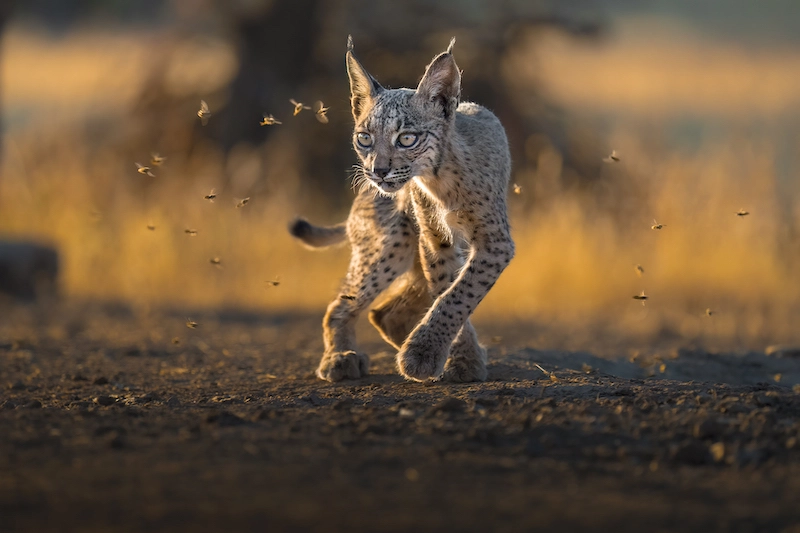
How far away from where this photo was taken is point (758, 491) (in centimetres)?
360

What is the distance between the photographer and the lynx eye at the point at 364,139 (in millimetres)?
5754

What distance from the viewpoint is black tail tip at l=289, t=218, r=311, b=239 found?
23.3 feet

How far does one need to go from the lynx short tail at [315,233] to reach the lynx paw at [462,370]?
1582mm

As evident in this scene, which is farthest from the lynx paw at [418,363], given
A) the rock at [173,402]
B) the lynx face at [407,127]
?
the rock at [173,402]

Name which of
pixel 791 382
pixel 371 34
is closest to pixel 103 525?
pixel 791 382

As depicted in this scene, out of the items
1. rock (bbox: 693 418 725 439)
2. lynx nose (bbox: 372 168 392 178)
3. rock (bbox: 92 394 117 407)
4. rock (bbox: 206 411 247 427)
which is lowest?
rock (bbox: 92 394 117 407)

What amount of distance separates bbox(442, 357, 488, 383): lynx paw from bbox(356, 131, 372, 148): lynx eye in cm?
128

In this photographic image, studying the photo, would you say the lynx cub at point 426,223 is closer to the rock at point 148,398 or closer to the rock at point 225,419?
the rock at point 148,398

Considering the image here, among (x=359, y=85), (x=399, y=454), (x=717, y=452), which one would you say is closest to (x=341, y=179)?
(x=359, y=85)

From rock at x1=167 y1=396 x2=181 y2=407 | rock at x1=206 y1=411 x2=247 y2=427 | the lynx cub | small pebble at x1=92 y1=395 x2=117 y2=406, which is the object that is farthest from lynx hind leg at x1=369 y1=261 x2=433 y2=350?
rock at x1=206 y1=411 x2=247 y2=427

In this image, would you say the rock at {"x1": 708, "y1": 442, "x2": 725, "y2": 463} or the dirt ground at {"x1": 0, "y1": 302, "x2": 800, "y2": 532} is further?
the rock at {"x1": 708, "y1": 442, "x2": 725, "y2": 463}

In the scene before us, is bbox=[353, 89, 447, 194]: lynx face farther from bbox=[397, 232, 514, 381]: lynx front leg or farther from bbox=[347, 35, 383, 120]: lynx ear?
bbox=[397, 232, 514, 381]: lynx front leg

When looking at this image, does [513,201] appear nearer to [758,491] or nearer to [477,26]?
[477,26]

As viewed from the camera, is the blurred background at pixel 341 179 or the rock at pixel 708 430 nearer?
the rock at pixel 708 430
